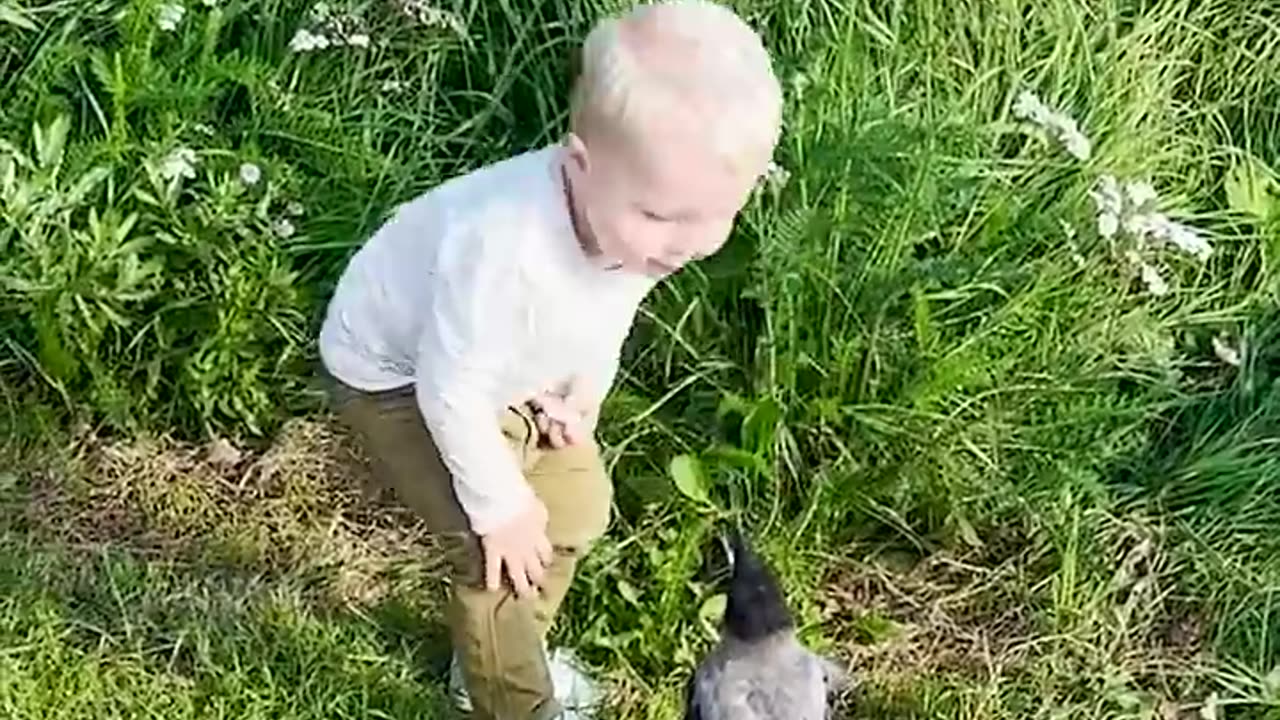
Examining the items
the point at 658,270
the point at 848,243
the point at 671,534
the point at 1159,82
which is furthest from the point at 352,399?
the point at 1159,82

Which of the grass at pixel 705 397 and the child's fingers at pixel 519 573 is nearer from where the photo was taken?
the child's fingers at pixel 519 573

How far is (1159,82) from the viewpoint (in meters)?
3.73

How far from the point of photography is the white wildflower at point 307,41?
11.4 feet

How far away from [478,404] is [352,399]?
0.95ft

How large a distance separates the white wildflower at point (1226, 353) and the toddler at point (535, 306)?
1.11 meters

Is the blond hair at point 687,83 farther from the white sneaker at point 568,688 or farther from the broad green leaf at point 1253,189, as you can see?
the broad green leaf at point 1253,189

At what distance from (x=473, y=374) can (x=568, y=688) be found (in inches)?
31.1

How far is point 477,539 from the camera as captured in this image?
8.50 ft

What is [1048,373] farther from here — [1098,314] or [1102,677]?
[1102,677]

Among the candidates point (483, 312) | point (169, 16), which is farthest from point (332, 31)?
point (483, 312)

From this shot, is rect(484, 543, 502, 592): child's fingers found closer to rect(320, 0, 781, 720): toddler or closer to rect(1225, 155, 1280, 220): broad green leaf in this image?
rect(320, 0, 781, 720): toddler

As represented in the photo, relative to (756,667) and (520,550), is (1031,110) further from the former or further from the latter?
(520,550)

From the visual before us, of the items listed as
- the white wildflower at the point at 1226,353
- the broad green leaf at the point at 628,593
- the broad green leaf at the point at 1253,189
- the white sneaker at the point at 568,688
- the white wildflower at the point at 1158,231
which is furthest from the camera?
the broad green leaf at the point at 1253,189

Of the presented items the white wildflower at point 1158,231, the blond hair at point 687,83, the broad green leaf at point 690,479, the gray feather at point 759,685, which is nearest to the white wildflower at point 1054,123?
the white wildflower at point 1158,231
